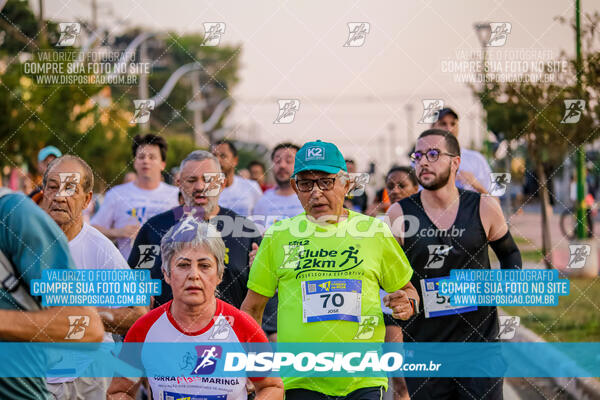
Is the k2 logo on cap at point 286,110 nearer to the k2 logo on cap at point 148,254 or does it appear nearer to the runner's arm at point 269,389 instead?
the k2 logo on cap at point 148,254

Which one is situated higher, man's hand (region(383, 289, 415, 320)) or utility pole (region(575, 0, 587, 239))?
utility pole (region(575, 0, 587, 239))

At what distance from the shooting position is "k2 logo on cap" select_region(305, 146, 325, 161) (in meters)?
4.72

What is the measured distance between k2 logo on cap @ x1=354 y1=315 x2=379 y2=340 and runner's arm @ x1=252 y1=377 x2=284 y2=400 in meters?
0.75

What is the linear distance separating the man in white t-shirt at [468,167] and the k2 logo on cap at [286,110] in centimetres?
126

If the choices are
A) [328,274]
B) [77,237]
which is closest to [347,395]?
[328,274]

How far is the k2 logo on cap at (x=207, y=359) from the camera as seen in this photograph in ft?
13.1

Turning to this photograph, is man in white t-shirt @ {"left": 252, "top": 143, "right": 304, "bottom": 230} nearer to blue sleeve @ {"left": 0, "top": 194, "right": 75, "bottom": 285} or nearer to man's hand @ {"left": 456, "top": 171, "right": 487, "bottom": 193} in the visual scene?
man's hand @ {"left": 456, "top": 171, "right": 487, "bottom": 193}

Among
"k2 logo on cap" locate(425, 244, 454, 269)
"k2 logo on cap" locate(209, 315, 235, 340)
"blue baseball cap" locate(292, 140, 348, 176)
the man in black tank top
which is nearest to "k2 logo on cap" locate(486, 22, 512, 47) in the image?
the man in black tank top

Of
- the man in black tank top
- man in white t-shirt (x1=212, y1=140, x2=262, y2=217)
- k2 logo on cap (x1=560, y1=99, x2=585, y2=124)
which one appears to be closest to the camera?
the man in black tank top

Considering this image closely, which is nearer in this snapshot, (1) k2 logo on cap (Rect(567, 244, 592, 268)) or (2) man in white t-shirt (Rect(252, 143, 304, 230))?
(1) k2 logo on cap (Rect(567, 244, 592, 268))

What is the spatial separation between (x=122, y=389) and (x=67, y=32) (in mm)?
3846

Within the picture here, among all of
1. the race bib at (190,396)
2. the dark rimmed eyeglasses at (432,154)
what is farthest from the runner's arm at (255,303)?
the dark rimmed eyeglasses at (432,154)

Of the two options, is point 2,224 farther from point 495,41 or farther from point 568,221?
point 568,221

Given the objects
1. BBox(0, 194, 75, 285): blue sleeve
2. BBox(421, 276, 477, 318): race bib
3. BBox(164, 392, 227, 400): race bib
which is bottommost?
BBox(164, 392, 227, 400): race bib
